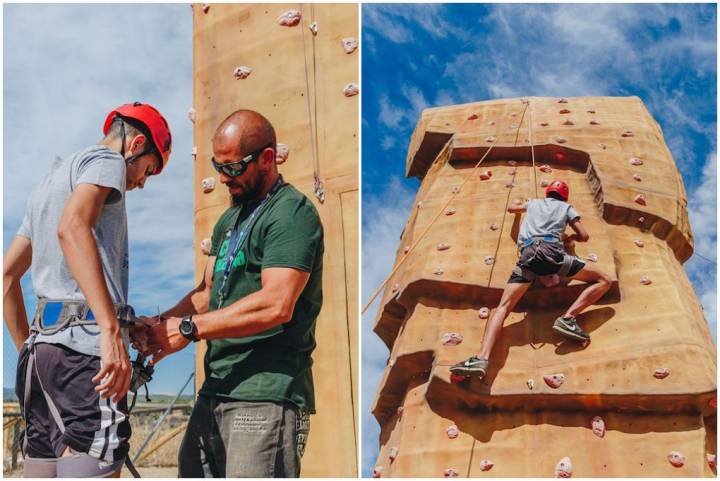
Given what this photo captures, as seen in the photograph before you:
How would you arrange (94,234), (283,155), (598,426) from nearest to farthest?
(94,234) < (283,155) < (598,426)

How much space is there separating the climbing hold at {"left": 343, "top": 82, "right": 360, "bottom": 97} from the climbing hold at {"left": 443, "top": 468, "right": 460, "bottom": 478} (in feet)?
8.65

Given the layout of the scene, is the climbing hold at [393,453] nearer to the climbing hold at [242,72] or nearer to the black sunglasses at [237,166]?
the climbing hold at [242,72]

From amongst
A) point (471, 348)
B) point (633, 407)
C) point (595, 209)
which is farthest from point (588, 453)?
point (595, 209)

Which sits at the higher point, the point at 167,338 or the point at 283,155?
the point at 283,155

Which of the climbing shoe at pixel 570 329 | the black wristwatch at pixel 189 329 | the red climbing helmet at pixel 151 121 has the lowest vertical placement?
the climbing shoe at pixel 570 329

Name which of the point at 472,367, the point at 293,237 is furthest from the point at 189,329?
the point at 472,367

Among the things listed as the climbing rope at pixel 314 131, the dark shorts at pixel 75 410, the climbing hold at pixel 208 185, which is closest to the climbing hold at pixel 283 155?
the climbing rope at pixel 314 131

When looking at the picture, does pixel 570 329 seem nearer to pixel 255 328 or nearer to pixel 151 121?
pixel 255 328

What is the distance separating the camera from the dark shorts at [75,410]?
2.56 m

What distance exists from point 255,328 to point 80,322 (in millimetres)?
535

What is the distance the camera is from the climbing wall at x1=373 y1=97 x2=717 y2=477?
557 centimetres

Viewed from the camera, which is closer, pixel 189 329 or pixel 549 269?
pixel 189 329

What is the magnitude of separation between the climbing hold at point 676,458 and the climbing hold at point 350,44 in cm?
319

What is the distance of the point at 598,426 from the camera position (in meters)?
5.61
